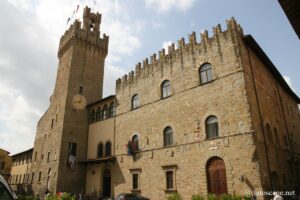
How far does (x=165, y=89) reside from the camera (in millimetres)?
19266

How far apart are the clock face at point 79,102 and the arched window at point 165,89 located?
11.8m

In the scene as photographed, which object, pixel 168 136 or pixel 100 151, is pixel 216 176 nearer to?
pixel 168 136

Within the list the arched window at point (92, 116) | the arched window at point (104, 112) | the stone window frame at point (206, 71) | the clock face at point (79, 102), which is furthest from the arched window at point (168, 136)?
the clock face at point (79, 102)

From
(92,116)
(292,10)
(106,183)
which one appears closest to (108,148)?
(106,183)

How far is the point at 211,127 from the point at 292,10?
1216cm

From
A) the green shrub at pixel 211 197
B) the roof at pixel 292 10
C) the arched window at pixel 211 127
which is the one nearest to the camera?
the roof at pixel 292 10

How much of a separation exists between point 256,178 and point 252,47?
954 centimetres

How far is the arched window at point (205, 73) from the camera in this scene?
16516 mm

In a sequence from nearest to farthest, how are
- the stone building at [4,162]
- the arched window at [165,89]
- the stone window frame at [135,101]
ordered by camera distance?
the stone building at [4,162] < the arched window at [165,89] < the stone window frame at [135,101]

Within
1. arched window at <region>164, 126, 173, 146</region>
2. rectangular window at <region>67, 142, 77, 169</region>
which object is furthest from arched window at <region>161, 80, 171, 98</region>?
rectangular window at <region>67, 142, 77, 169</region>

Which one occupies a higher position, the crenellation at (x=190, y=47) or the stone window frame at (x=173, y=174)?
the crenellation at (x=190, y=47)

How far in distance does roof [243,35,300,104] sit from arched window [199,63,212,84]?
10.3 feet

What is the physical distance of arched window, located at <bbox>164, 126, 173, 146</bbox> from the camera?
17.6 m

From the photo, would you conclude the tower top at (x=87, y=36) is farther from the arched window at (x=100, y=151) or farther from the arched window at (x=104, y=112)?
the arched window at (x=100, y=151)
